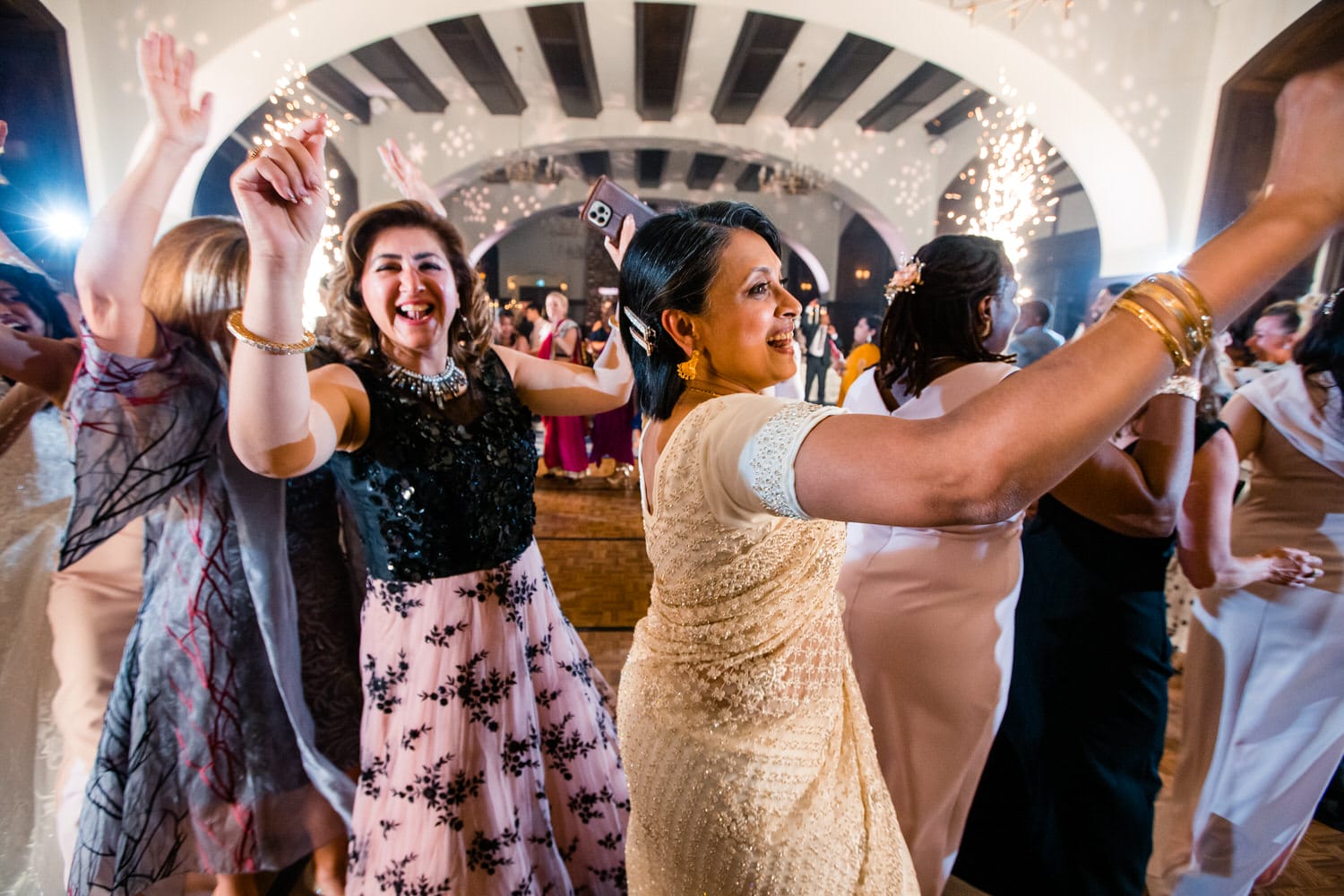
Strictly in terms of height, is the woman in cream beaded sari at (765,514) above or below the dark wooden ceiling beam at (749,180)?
below

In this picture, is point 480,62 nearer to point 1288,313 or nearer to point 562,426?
point 562,426

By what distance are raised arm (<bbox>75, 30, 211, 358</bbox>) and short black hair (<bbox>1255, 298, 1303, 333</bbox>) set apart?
89.8 inches

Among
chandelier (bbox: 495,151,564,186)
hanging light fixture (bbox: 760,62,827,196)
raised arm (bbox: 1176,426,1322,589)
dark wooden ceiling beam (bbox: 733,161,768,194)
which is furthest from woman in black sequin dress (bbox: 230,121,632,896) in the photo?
dark wooden ceiling beam (bbox: 733,161,768,194)

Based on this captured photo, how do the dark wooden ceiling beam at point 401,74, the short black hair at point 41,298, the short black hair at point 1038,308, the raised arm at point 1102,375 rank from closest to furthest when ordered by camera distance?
1. the raised arm at point 1102,375
2. the short black hair at point 41,298
3. the short black hair at point 1038,308
4. the dark wooden ceiling beam at point 401,74

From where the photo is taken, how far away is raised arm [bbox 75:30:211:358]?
A: 3.12ft

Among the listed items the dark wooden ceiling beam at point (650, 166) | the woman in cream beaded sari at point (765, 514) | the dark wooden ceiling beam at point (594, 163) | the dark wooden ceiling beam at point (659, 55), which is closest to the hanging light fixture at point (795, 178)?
the dark wooden ceiling beam at point (659, 55)

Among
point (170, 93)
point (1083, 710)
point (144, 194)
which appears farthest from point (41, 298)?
point (1083, 710)

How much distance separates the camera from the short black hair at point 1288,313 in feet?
4.73

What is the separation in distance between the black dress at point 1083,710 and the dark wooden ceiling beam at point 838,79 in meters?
4.46

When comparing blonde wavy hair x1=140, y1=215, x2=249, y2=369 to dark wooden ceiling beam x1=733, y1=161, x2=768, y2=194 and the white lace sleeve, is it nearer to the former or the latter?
the white lace sleeve

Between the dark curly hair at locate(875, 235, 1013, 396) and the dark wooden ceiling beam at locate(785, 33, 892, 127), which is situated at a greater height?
the dark wooden ceiling beam at locate(785, 33, 892, 127)

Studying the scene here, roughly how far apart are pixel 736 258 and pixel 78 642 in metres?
1.47

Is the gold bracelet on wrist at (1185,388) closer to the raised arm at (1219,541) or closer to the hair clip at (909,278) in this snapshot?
the raised arm at (1219,541)

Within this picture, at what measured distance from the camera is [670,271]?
2.60ft
